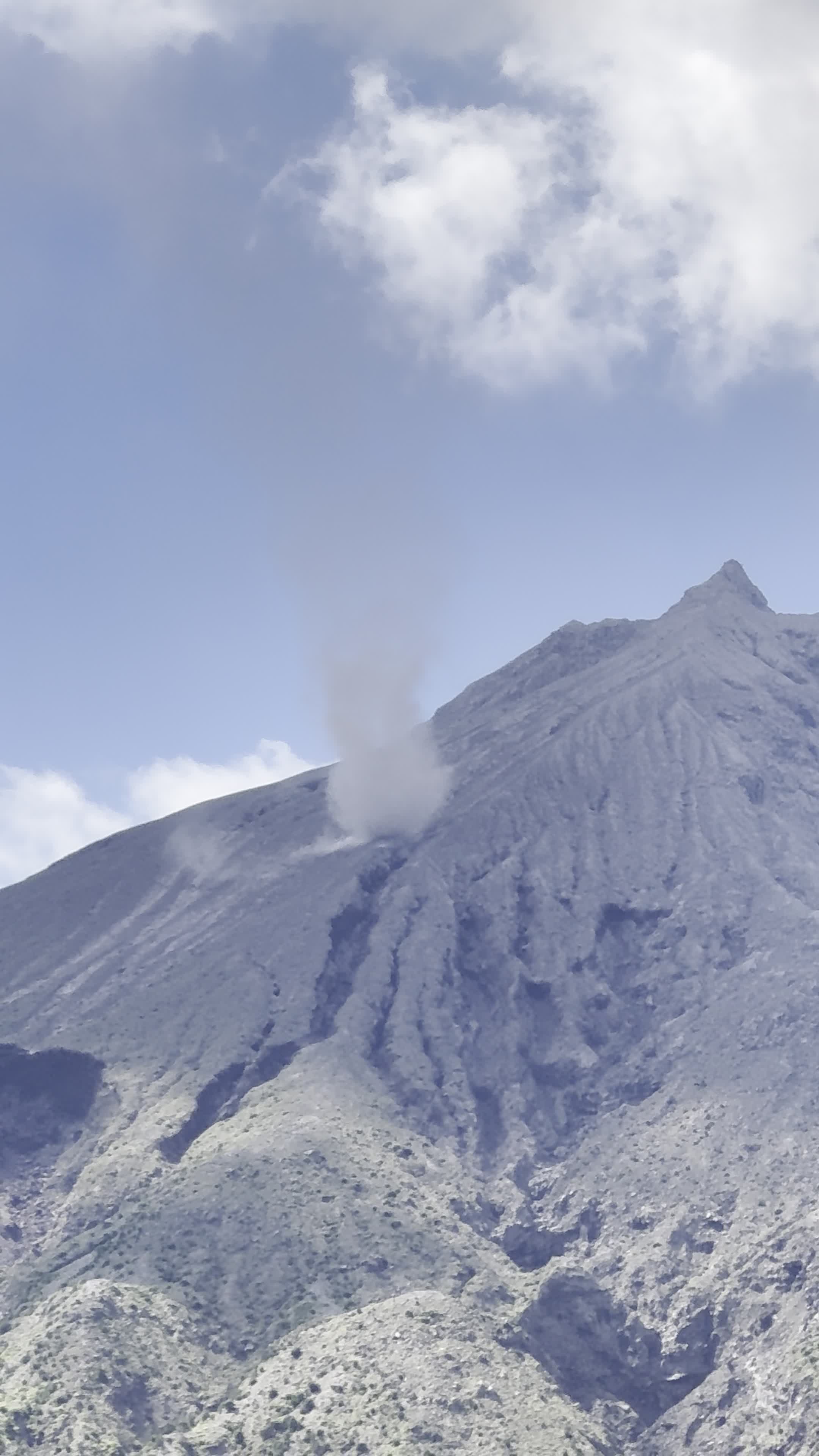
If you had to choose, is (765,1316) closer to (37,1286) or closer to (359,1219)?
(359,1219)

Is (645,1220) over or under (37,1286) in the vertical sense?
under

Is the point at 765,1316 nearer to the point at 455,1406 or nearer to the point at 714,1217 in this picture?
the point at 714,1217

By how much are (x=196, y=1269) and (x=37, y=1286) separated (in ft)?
53.1

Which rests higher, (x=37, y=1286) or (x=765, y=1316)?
(x=37, y=1286)

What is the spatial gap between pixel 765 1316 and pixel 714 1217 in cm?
1679

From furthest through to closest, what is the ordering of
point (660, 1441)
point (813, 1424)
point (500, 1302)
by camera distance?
point (500, 1302), point (660, 1441), point (813, 1424)

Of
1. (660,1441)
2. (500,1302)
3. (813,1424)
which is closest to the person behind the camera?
(813,1424)

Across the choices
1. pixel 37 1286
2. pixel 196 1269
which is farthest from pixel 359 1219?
pixel 37 1286

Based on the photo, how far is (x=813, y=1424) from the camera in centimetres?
16162

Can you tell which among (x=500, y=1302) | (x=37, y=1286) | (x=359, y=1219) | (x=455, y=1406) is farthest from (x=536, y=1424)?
(x=37, y=1286)

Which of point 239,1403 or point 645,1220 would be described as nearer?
point 239,1403

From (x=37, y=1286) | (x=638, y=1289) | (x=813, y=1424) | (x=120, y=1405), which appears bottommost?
(x=813, y=1424)

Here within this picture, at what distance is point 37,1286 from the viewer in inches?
7657

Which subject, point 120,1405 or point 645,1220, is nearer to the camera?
point 120,1405
